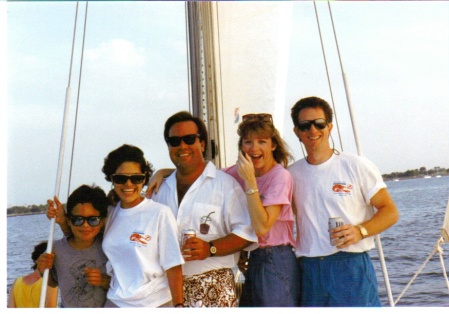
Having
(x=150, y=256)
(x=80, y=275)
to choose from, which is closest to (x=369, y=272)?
(x=150, y=256)

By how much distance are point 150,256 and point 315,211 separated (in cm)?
73

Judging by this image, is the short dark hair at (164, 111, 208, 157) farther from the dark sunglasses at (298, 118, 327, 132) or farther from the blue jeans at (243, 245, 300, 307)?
the blue jeans at (243, 245, 300, 307)

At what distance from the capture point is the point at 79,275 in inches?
109

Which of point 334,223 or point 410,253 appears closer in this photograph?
point 334,223

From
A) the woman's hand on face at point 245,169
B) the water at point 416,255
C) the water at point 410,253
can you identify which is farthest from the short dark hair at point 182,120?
the water at point 410,253

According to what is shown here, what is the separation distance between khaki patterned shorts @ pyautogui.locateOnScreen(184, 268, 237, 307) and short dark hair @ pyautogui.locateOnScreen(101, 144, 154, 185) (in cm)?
49

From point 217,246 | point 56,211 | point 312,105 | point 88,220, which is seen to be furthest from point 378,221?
point 56,211

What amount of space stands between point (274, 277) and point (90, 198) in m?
0.89

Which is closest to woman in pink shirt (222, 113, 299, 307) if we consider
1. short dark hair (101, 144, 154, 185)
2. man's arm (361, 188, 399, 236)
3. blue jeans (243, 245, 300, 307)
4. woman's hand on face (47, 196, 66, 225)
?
blue jeans (243, 245, 300, 307)

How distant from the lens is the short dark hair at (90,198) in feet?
9.16

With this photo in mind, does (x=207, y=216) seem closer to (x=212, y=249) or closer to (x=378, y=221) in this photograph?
(x=212, y=249)

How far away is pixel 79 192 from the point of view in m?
2.81

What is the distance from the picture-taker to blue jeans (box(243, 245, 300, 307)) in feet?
8.57

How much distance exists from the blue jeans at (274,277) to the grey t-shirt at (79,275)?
2.22 feet
